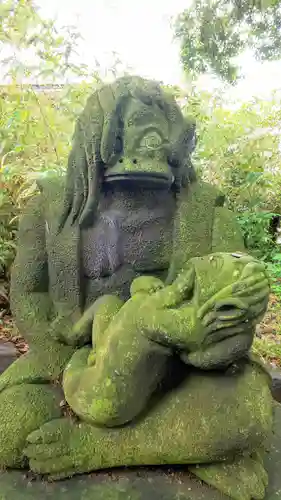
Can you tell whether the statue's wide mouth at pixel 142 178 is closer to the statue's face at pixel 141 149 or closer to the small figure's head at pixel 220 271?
the statue's face at pixel 141 149

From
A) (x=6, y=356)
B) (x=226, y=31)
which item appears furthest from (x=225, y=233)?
(x=226, y=31)

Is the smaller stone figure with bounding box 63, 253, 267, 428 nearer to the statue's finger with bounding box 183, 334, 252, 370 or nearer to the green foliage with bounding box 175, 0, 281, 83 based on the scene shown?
the statue's finger with bounding box 183, 334, 252, 370

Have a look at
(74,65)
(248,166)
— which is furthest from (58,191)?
(248,166)

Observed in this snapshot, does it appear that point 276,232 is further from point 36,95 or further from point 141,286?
point 141,286

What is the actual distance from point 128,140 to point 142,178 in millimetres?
92

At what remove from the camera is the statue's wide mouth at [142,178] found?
1074 mm

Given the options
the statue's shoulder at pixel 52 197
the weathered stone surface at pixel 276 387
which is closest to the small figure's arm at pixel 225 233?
the statue's shoulder at pixel 52 197

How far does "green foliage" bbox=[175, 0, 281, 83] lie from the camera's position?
255 cm

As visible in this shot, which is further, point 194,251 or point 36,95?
point 36,95

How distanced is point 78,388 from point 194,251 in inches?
16.7

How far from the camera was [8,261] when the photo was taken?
2.79 m

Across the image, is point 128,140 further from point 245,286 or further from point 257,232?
point 257,232

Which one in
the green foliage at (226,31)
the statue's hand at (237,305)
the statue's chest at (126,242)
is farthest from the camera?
the green foliage at (226,31)

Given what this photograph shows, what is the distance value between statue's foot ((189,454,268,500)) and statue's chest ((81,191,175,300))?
0.45 metres
